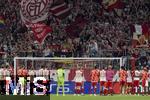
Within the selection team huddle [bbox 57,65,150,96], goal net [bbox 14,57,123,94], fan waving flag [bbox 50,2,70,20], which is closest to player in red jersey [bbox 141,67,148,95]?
team huddle [bbox 57,65,150,96]

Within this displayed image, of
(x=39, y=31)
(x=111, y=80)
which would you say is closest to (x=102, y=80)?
(x=111, y=80)

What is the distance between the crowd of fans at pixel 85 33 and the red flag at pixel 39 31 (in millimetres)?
→ 667

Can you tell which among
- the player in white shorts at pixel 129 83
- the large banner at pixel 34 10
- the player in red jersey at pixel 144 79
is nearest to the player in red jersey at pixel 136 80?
the player in white shorts at pixel 129 83

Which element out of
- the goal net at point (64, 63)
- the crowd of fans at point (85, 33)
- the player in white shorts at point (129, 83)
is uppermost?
the crowd of fans at point (85, 33)

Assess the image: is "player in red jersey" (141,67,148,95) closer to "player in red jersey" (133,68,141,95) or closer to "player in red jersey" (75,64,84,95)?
"player in red jersey" (133,68,141,95)

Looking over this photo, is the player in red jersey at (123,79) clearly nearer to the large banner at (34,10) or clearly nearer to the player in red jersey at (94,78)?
the player in red jersey at (94,78)

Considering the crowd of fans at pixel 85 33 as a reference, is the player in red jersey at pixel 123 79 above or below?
below

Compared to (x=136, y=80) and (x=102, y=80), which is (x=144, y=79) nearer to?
(x=136, y=80)

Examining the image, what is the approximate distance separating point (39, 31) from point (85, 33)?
4.31 metres

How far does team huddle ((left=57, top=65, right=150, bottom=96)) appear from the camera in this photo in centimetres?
3244

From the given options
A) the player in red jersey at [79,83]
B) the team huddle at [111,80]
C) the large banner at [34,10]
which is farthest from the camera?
the large banner at [34,10]

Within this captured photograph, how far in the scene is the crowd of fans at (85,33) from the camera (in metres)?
39.3

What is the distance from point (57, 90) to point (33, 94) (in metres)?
10.6

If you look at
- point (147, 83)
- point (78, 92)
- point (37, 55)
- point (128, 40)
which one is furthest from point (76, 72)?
point (128, 40)
